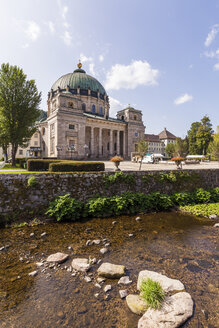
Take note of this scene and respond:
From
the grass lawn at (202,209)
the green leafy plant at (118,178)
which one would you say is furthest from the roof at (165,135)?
the green leafy plant at (118,178)

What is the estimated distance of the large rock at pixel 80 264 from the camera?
4.32 metres

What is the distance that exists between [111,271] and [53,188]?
565cm

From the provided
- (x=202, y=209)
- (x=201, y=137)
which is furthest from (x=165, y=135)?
A: (x=202, y=209)

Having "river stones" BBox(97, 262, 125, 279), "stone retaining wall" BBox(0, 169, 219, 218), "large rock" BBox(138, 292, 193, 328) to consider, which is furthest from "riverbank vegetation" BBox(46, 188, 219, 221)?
"large rock" BBox(138, 292, 193, 328)

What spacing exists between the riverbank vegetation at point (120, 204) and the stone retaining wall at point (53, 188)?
0.49 meters

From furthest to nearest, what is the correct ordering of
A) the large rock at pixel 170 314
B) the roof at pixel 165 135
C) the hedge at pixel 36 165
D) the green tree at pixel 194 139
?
the roof at pixel 165 135 → the green tree at pixel 194 139 → the hedge at pixel 36 165 → the large rock at pixel 170 314

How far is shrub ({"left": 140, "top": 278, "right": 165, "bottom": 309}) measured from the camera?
3107mm

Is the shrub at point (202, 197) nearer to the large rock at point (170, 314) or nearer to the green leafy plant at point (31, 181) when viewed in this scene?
the large rock at point (170, 314)

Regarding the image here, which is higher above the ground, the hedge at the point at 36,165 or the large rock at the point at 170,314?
the hedge at the point at 36,165

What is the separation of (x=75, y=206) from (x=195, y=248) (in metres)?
5.61

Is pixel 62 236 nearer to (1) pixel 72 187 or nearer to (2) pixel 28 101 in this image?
(1) pixel 72 187

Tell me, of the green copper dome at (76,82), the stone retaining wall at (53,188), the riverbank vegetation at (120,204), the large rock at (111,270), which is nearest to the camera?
the large rock at (111,270)

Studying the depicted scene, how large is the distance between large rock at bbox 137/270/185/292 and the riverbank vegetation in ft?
15.2

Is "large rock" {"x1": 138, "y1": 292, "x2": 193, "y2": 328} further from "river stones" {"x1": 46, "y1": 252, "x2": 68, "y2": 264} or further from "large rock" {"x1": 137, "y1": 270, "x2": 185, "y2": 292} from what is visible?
"river stones" {"x1": 46, "y1": 252, "x2": 68, "y2": 264}
